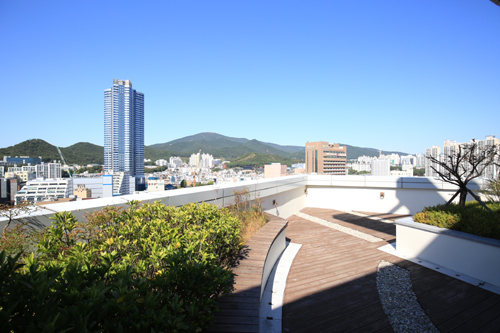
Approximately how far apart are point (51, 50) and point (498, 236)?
35894mm

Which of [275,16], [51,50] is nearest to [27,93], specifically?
[51,50]

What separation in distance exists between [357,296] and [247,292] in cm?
177

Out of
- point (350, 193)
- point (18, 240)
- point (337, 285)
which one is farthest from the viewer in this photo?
point (350, 193)

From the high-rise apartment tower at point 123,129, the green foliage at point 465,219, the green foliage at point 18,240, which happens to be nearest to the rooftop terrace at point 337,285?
the green foliage at point 18,240

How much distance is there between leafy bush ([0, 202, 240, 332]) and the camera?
103 centimetres

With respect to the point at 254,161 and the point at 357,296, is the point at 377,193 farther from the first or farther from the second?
the point at 254,161

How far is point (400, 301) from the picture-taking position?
10.4ft

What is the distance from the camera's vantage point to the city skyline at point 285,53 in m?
11.7

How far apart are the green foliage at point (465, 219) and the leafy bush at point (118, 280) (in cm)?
403

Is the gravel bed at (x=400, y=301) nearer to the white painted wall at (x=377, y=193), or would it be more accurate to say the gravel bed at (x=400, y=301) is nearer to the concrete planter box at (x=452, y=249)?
the concrete planter box at (x=452, y=249)

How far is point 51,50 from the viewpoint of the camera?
86.2 feet

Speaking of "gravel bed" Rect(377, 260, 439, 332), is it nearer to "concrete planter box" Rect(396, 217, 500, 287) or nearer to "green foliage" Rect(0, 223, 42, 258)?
"concrete planter box" Rect(396, 217, 500, 287)

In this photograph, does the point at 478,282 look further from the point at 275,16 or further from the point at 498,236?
the point at 275,16

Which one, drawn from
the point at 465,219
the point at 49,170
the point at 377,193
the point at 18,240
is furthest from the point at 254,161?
the point at 18,240
